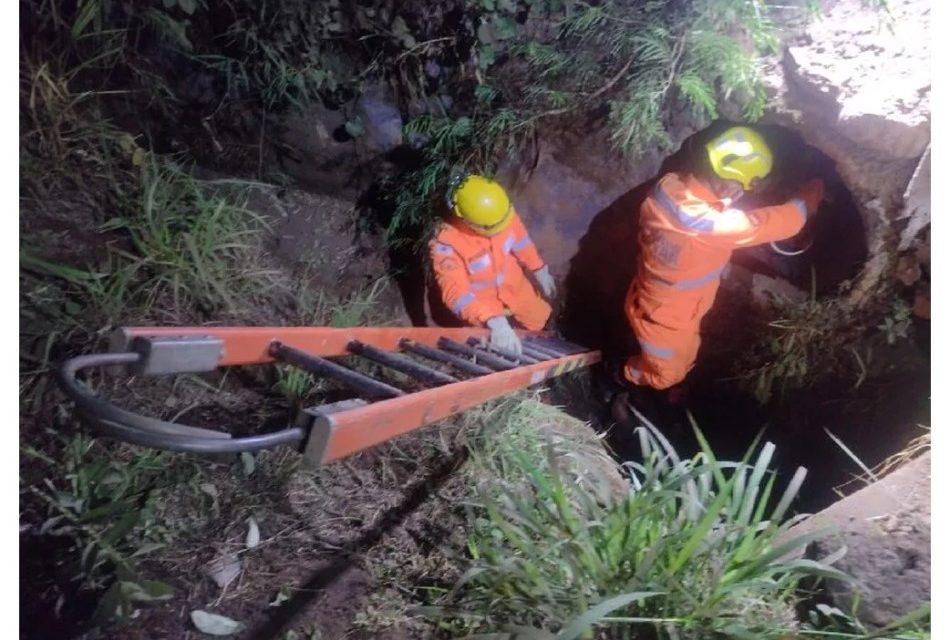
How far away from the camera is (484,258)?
122 inches

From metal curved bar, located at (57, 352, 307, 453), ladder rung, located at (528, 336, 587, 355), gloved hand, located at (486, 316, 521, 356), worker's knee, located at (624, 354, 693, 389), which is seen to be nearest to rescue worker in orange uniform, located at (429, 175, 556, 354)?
gloved hand, located at (486, 316, 521, 356)

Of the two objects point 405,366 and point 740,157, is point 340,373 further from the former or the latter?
point 740,157

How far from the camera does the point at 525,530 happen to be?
5.75 ft

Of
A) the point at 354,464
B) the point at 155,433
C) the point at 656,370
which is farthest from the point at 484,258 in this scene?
the point at 155,433

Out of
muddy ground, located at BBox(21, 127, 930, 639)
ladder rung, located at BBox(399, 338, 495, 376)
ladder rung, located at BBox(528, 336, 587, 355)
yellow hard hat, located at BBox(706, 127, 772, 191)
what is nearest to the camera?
muddy ground, located at BBox(21, 127, 930, 639)

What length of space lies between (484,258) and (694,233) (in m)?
1.06

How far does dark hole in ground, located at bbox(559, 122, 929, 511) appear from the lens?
107 inches

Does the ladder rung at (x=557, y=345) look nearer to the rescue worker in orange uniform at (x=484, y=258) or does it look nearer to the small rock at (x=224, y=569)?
the rescue worker in orange uniform at (x=484, y=258)

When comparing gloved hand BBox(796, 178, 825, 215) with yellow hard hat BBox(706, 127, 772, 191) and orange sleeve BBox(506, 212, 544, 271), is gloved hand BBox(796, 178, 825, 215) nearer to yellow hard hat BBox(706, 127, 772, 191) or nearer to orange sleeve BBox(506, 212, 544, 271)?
yellow hard hat BBox(706, 127, 772, 191)

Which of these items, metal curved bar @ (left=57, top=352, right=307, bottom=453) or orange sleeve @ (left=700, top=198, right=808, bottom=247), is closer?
metal curved bar @ (left=57, top=352, right=307, bottom=453)

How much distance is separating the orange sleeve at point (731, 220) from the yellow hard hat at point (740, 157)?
0.16 m

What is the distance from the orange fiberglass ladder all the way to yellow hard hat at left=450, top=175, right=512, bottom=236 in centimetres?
65

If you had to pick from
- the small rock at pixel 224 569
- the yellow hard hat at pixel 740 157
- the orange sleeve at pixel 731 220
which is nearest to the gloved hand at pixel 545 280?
the orange sleeve at pixel 731 220

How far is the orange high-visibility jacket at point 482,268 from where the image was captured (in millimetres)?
3014
